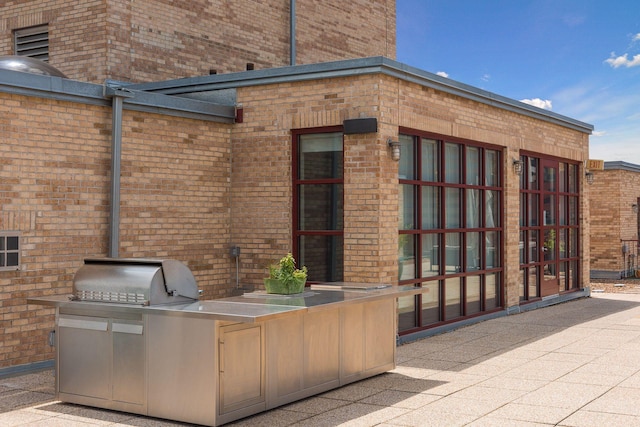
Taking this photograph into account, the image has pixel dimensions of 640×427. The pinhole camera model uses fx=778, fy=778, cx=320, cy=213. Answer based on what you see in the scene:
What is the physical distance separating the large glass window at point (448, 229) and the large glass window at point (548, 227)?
1381 millimetres

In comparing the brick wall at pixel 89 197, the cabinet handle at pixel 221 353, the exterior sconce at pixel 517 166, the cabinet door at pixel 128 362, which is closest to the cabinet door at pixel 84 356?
the cabinet door at pixel 128 362

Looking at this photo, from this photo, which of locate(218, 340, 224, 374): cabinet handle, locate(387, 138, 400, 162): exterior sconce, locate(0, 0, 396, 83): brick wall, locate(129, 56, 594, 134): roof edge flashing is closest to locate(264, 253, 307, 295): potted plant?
locate(218, 340, 224, 374): cabinet handle

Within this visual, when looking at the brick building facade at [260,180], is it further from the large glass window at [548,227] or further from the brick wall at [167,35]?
the large glass window at [548,227]

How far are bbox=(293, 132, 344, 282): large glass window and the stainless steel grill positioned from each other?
3.63m

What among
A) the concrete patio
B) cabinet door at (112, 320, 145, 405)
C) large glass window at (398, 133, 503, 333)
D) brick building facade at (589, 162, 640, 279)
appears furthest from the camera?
brick building facade at (589, 162, 640, 279)

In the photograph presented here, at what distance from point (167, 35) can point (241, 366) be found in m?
8.59

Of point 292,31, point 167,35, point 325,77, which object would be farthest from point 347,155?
point 292,31

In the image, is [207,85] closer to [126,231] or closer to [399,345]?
[126,231]

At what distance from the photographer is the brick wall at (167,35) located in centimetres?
1320

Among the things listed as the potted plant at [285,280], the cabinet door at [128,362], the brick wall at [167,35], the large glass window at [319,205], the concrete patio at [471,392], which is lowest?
the concrete patio at [471,392]

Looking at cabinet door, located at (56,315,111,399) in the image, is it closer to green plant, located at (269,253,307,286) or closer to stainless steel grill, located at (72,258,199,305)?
stainless steel grill, located at (72,258,199,305)

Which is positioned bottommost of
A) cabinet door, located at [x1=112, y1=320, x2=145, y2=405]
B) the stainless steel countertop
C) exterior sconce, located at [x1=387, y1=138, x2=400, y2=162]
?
cabinet door, located at [x1=112, y1=320, x2=145, y2=405]

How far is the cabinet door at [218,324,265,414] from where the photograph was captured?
700cm

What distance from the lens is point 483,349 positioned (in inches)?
428
